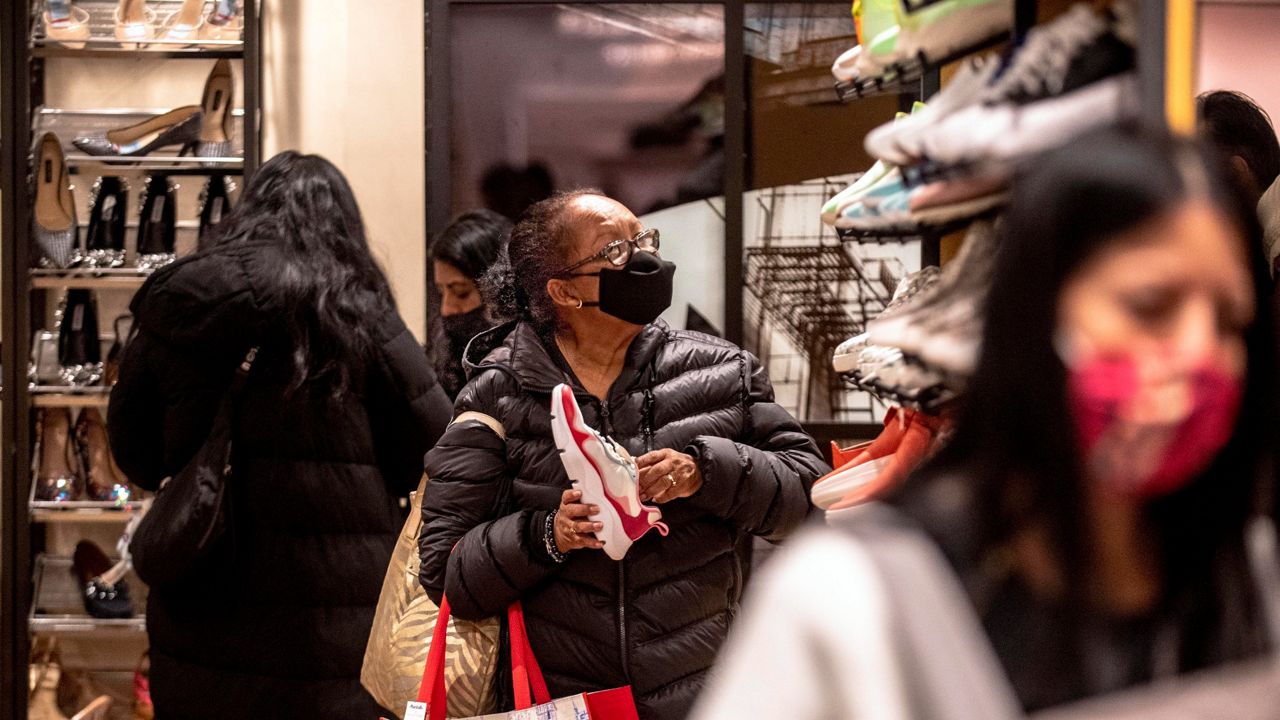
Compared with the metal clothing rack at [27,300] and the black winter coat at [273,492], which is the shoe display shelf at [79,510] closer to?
the metal clothing rack at [27,300]

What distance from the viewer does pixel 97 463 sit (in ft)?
13.1

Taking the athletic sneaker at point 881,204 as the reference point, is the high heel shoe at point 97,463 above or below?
below

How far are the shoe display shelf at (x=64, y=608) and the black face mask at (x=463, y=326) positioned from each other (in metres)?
1.49

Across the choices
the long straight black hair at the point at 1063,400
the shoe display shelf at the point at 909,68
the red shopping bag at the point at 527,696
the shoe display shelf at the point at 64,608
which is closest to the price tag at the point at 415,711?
the red shopping bag at the point at 527,696

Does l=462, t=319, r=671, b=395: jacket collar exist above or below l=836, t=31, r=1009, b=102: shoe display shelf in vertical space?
below

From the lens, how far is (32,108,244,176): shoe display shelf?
3.97 meters

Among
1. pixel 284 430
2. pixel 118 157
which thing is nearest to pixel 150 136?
pixel 118 157

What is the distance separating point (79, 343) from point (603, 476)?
2.68m

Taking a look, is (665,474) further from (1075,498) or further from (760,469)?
(1075,498)

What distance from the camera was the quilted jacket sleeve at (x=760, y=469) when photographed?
2.06 metres

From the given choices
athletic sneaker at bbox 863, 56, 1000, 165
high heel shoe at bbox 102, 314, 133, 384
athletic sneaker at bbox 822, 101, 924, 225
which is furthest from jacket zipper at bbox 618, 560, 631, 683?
high heel shoe at bbox 102, 314, 133, 384

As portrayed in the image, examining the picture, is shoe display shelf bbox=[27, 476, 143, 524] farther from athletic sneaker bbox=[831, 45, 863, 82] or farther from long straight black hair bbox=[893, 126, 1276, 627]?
long straight black hair bbox=[893, 126, 1276, 627]

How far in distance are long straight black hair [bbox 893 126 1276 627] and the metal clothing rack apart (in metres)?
3.40

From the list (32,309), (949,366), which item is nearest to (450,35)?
(32,309)
